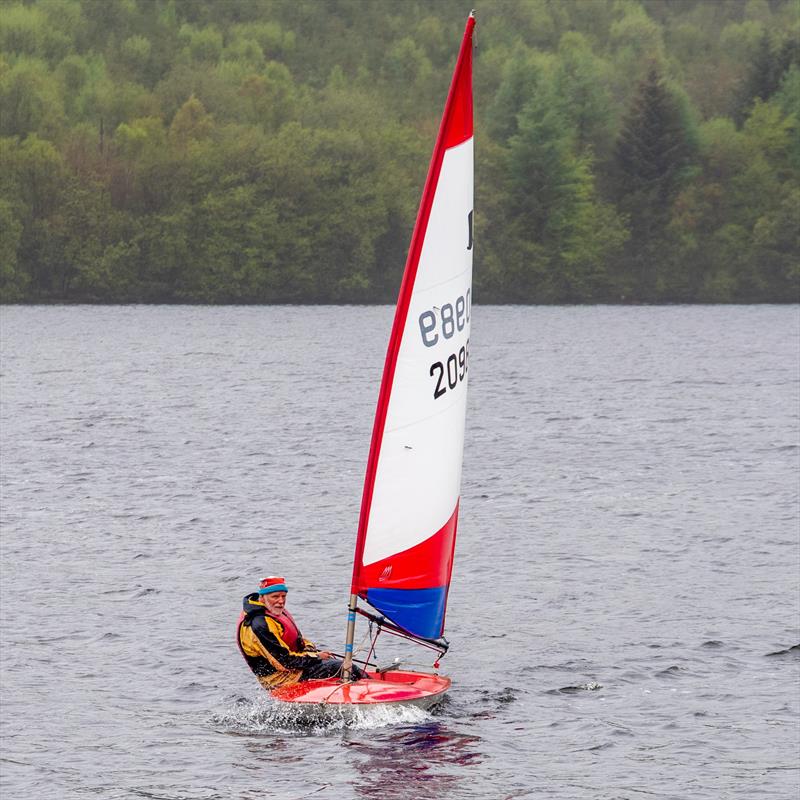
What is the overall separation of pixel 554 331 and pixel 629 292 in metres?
32.1

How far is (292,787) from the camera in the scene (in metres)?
21.6

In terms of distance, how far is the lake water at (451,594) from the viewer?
2272 centimetres

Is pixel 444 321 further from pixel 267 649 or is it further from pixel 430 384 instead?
pixel 267 649

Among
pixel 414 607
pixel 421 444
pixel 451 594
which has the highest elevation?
pixel 421 444

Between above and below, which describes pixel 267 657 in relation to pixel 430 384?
below

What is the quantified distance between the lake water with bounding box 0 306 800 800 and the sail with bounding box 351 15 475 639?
1938mm

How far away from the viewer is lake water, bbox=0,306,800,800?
2272cm

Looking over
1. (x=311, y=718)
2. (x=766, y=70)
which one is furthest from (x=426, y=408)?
(x=766, y=70)

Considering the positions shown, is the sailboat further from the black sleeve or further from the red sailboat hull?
the black sleeve

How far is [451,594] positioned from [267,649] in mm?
11189

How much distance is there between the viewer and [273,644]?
23141 millimetres

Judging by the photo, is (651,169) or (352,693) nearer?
(352,693)

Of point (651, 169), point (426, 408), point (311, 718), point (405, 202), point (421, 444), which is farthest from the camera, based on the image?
point (405, 202)

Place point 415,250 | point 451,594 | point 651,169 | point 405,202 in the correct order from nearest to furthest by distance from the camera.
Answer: point 415,250
point 451,594
point 651,169
point 405,202
